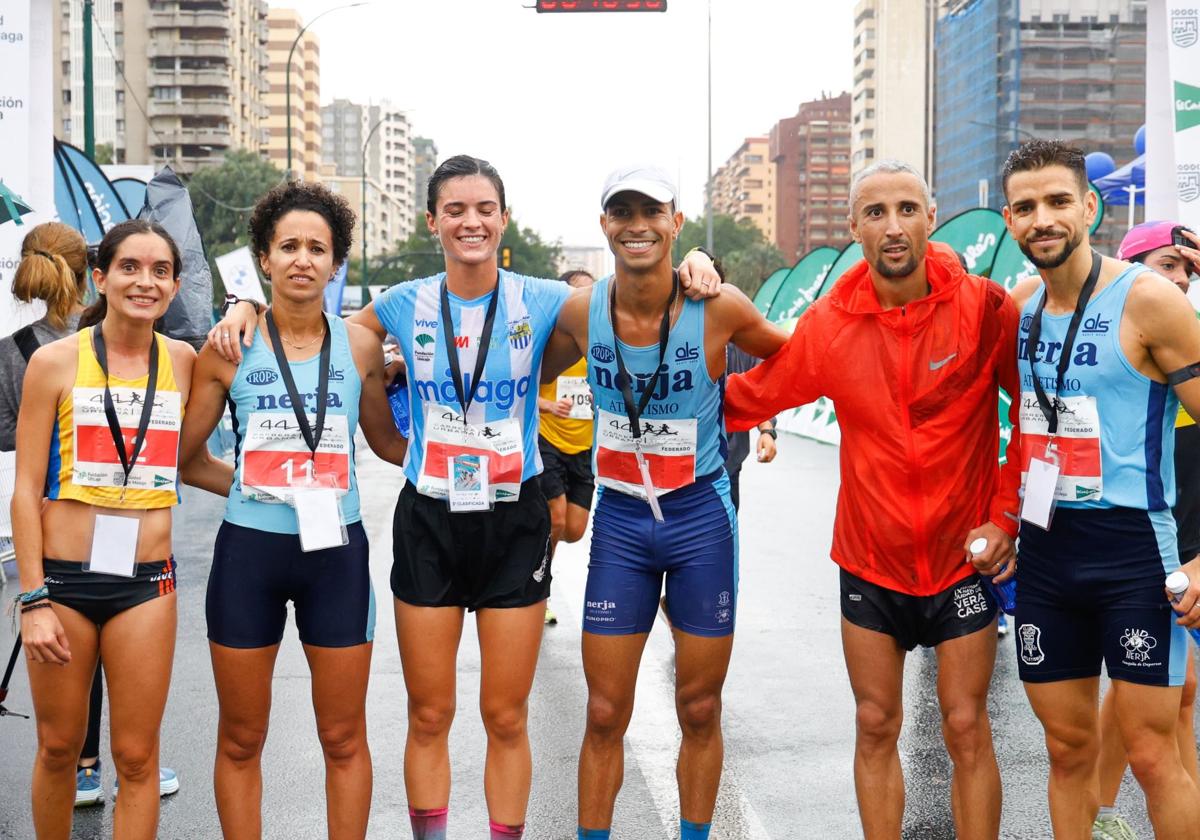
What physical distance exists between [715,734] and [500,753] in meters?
0.73

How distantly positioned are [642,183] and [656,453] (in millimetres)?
900

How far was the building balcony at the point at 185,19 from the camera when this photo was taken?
104 m

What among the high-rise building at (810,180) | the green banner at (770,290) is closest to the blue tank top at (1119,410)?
the green banner at (770,290)

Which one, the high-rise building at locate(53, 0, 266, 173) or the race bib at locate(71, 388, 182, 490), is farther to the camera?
the high-rise building at locate(53, 0, 266, 173)

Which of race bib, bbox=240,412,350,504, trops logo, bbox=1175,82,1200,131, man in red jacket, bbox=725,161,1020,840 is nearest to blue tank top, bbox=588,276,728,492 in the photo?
man in red jacket, bbox=725,161,1020,840

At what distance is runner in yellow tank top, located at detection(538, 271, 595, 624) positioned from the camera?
26.8 ft

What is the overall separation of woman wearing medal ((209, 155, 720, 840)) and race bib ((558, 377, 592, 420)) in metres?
3.77

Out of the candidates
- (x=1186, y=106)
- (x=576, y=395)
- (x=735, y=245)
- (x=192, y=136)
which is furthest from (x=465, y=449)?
(x=735, y=245)

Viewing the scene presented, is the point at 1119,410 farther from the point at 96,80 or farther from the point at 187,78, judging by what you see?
the point at 187,78

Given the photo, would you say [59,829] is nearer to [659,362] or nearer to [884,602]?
[659,362]

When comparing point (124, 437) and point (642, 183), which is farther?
point (642, 183)

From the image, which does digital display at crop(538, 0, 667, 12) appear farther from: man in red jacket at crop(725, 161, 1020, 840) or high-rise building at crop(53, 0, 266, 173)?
high-rise building at crop(53, 0, 266, 173)

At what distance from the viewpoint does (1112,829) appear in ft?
14.9

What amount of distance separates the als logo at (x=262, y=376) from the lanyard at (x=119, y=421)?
1.00 ft
